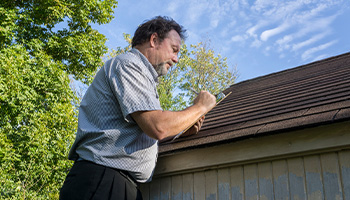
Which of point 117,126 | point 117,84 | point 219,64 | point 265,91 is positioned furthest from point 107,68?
point 219,64

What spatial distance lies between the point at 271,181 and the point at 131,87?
1682mm

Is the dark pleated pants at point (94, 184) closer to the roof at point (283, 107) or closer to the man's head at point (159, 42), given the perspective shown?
the man's head at point (159, 42)

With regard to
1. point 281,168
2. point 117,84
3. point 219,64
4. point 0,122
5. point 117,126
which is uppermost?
point 219,64

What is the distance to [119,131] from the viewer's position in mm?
2234

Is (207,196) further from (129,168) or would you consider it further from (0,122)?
(0,122)

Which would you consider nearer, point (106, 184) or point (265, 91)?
point (106, 184)

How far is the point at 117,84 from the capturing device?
7.48 feet

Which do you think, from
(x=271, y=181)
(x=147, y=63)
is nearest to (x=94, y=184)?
(x=147, y=63)

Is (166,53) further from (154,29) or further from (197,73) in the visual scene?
(197,73)

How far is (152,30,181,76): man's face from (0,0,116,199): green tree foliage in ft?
23.1

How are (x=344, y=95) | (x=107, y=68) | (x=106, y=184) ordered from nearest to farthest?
1. (x=106, y=184)
2. (x=107, y=68)
3. (x=344, y=95)

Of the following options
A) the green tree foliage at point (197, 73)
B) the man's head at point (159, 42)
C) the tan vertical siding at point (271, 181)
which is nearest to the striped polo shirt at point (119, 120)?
the man's head at point (159, 42)

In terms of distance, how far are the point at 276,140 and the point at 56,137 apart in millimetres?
8700

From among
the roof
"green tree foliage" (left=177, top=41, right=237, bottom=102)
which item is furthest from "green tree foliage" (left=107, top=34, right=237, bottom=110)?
the roof
